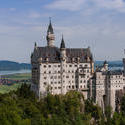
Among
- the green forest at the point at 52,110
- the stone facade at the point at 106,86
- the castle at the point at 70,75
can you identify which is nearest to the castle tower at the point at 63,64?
the castle at the point at 70,75

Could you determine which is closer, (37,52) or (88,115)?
(88,115)

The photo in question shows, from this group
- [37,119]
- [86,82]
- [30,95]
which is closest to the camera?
[37,119]

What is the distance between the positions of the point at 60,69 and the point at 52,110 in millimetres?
15153

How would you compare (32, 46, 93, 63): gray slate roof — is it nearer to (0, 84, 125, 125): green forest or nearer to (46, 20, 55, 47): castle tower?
(46, 20, 55, 47): castle tower

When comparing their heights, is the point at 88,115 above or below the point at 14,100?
below

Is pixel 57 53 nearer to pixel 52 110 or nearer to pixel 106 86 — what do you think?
pixel 52 110

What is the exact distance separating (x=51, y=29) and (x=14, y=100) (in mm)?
30790

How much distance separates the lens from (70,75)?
9181 centimetres

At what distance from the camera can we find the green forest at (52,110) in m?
68.8

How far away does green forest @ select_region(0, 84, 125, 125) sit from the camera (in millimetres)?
68812

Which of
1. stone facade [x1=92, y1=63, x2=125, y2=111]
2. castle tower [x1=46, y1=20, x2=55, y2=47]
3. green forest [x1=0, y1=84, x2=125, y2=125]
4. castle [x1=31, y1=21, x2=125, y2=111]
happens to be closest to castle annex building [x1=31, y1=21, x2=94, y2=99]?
castle [x1=31, y1=21, x2=125, y2=111]

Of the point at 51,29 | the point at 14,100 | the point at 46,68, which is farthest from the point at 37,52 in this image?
the point at 14,100

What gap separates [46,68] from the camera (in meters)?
88.8

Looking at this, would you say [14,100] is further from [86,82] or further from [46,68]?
[86,82]
